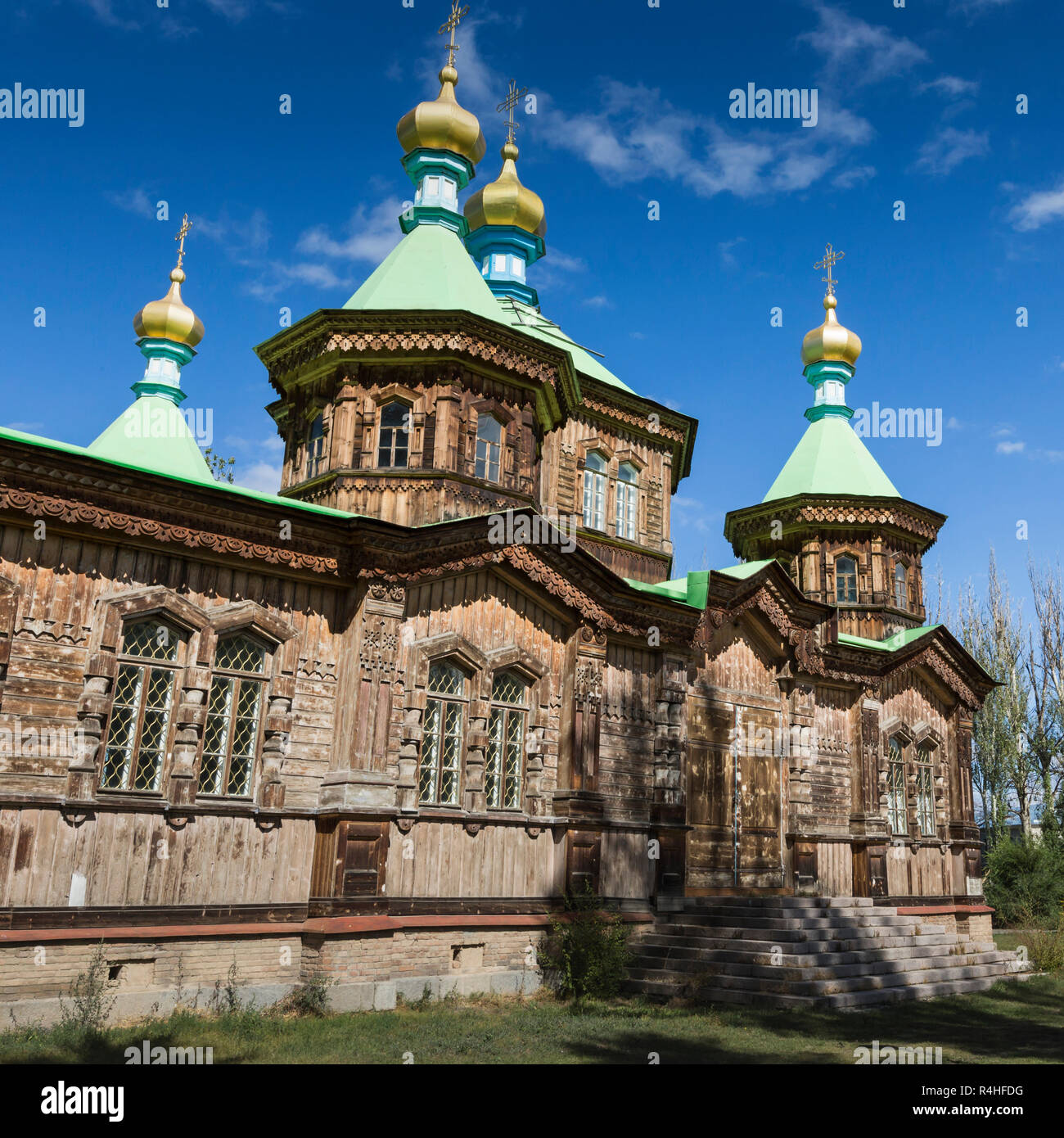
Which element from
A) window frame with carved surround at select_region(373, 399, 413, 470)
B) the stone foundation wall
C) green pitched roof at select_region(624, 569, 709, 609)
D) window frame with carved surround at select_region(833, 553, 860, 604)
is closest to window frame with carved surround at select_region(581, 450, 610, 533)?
green pitched roof at select_region(624, 569, 709, 609)

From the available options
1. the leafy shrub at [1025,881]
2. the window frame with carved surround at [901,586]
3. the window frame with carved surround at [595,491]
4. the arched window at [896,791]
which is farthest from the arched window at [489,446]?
the leafy shrub at [1025,881]

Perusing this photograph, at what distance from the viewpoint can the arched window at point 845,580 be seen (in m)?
22.0

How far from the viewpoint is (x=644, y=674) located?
1562 centimetres

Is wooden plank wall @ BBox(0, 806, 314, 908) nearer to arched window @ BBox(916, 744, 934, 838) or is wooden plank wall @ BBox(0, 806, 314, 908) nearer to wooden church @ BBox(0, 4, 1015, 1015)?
wooden church @ BBox(0, 4, 1015, 1015)

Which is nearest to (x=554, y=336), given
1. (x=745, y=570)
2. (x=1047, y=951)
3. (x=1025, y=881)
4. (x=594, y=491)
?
(x=594, y=491)

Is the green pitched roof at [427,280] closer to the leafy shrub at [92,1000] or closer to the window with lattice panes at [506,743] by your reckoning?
the window with lattice panes at [506,743]

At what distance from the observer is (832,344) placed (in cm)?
2478

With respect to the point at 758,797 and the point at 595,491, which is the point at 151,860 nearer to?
the point at 758,797

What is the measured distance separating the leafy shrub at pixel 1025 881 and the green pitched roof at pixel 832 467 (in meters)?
9.12

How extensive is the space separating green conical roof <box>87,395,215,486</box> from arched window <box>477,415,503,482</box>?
28.3ft

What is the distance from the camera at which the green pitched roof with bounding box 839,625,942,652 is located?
19.5 m
